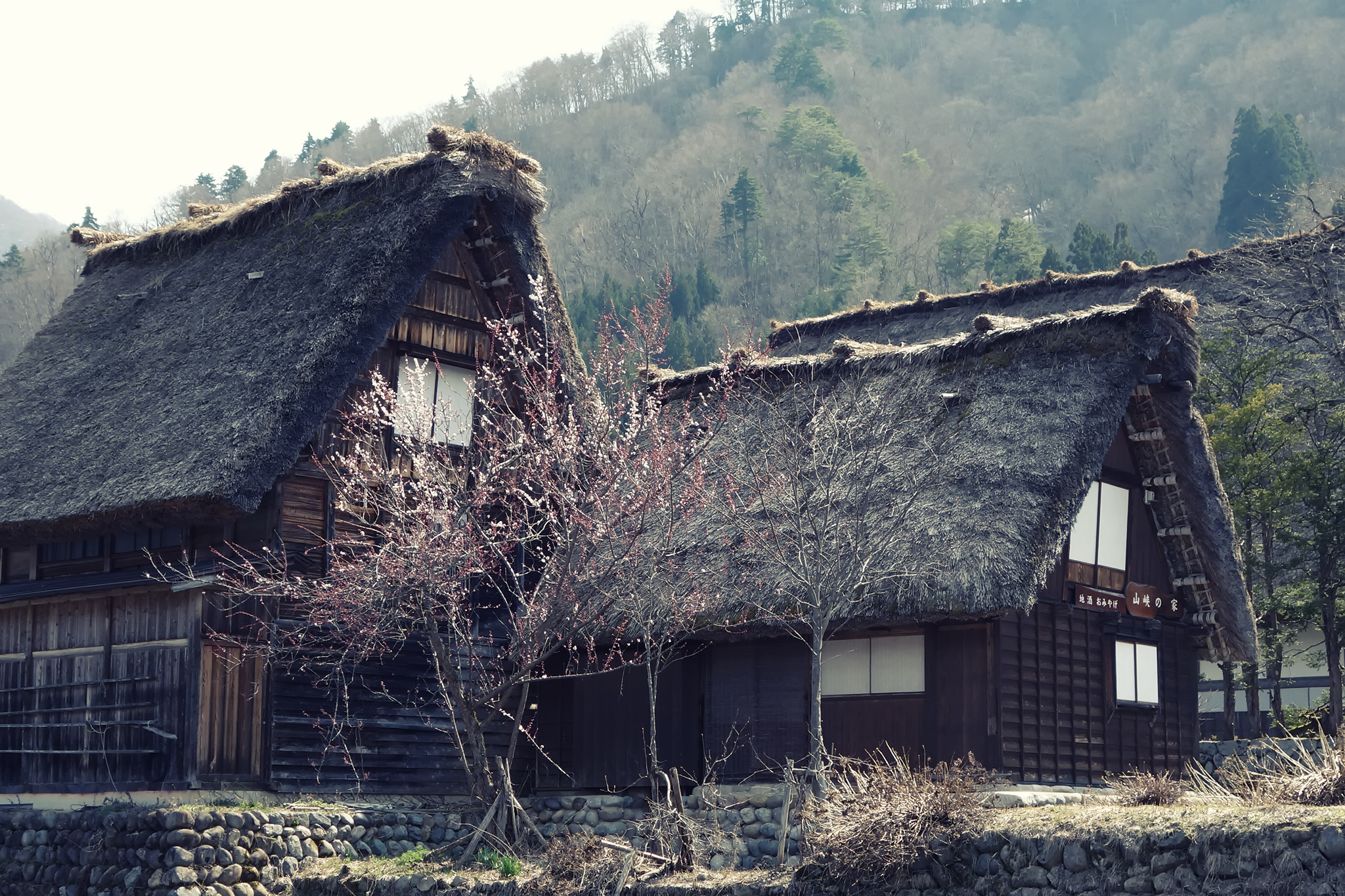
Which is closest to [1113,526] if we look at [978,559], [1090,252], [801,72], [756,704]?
[978,559]

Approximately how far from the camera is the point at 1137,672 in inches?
756

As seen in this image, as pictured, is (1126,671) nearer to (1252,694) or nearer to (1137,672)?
(1137,672)

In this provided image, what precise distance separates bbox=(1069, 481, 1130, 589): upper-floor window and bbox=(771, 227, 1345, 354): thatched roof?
33.9ft

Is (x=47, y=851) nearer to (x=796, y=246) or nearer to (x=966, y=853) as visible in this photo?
(x=966, y=853)

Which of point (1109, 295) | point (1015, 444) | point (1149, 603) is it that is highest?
point (1109, 295)

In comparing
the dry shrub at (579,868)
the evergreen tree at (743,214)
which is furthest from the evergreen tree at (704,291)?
the dry shrub at (579,868)

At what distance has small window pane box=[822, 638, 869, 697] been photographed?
1758cm

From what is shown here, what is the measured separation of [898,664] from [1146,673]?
4.35 meters

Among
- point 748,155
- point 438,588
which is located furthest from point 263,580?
point 748,155

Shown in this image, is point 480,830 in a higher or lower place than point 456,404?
lower

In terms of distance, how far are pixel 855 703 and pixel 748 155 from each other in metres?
72.4

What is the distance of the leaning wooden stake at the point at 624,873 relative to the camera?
1231 centimetres

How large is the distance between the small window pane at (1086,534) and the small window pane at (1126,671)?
1.37 meters

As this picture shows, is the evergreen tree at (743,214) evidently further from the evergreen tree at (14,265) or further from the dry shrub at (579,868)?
the dry shrub at (579,868)
